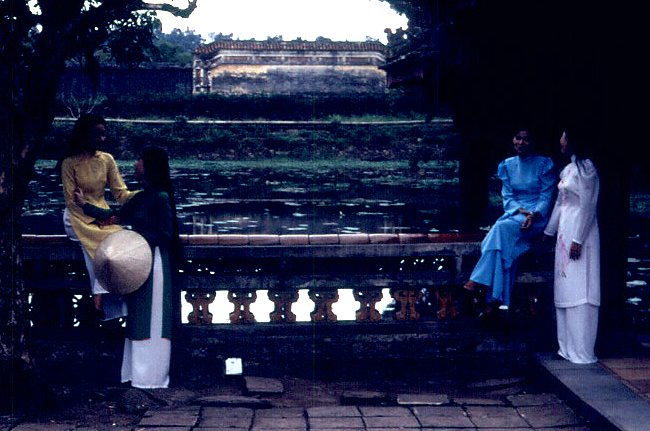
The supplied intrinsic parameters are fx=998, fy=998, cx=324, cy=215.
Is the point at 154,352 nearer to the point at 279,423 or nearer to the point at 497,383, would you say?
the point at 279,423

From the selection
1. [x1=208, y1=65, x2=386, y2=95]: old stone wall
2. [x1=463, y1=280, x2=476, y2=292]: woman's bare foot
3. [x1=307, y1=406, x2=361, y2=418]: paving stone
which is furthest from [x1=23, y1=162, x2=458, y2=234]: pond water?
[x1=307, y1=406, x2=361, y2=418]: paving stone

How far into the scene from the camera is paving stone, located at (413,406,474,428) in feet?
18.4

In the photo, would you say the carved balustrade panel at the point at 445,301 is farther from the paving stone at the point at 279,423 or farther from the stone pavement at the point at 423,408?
the paving stone at the point at 279,423

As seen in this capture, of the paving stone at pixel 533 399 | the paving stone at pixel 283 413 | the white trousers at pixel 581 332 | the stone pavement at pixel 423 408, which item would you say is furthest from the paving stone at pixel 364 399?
the white trousers at pixel 581 332

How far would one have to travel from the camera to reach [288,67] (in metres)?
45.3

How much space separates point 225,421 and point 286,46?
4055 centimetres

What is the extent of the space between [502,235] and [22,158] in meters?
3.08

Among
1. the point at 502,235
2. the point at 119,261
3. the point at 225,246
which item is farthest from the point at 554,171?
the point at 119,261

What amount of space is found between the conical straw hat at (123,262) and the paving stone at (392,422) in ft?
5.55

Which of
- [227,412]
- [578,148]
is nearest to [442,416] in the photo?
[227,412]

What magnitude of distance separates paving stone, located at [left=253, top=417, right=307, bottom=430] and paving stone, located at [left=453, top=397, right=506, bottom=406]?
1.06m

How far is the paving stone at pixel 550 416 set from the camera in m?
5.68

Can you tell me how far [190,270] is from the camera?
6.82 meters

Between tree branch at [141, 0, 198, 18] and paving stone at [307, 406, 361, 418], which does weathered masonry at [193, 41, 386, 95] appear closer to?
tree branch at [141, 0, 198, 18]
